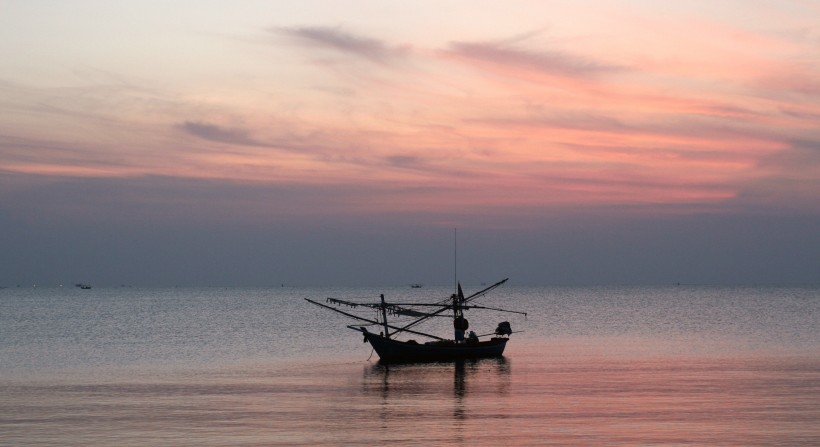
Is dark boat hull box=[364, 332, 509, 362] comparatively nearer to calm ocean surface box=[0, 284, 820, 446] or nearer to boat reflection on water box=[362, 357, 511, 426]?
boat reflection on water box=[362, 357, 511, 426]

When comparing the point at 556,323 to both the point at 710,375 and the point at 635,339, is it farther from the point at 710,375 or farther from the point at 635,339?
the point at 710,375

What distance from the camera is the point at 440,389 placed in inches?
1630

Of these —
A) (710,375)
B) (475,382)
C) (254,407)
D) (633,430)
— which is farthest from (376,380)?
(633,430)

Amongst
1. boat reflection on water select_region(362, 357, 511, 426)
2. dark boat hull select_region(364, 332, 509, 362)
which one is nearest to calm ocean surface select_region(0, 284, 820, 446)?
boat reflection on water select_region(362, 357, 511, 426)

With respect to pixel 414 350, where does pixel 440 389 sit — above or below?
below

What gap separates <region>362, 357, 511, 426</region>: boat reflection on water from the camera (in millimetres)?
33594

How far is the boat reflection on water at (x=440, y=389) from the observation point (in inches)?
1323

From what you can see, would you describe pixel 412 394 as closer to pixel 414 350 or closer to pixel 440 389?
pixel 440 389

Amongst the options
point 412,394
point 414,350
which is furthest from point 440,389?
point 414,350

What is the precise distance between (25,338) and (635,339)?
4940cm

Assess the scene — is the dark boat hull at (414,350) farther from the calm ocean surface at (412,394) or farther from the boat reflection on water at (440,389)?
the calm ocean surface at (412,394)

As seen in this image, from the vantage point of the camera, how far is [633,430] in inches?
1136

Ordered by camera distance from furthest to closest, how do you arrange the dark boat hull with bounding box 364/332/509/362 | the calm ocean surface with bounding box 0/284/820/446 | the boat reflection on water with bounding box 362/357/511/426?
the dark boat hull with bounding box 364/332/509/362 → the boat reflection on water with bounding box 362/357/511/426 → the calm ocean surface with bounding box 0/284/820/446

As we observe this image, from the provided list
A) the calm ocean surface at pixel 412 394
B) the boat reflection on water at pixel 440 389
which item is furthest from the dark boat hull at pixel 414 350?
the calm ocean surface at pixel 412 394
